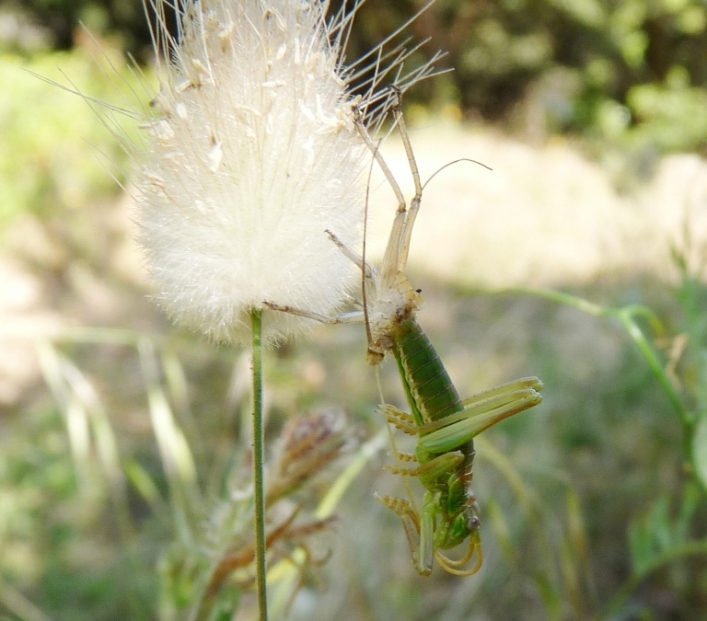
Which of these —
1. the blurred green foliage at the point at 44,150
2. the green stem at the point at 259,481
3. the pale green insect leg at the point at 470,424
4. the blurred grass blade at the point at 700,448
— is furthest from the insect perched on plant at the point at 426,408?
the blurred green foliage at the point at 44,150

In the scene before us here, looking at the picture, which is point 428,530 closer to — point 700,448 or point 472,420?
point 472,420

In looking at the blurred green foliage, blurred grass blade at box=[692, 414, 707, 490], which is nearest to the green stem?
blurred grass blade at box=[692, 414, 707, 490]

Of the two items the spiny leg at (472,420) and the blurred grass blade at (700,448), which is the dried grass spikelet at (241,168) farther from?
the blurred grass blade at (700,448)

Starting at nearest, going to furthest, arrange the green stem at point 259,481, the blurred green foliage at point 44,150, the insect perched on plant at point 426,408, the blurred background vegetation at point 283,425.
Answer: the green stem at point 259,481 → the insect perched on plant at point 426,408 → the blurred background vegetation at point 283,425 → the blurred green foliage at point 44,150

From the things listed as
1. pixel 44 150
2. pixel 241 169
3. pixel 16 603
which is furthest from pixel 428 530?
pixel 44 150

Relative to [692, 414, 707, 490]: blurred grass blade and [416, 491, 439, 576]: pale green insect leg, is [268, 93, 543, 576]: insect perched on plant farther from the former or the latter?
[692, 414, 707, 490]: blurred grass blade

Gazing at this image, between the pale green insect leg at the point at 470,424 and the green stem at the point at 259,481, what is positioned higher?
the pale green insect leg at the point at 470,424
